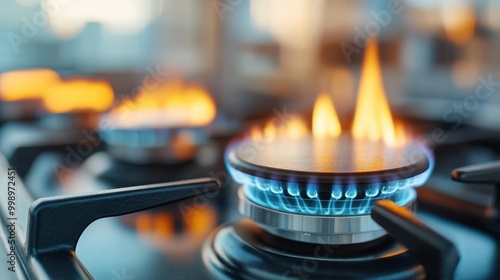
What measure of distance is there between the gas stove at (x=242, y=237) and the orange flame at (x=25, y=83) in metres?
0.75

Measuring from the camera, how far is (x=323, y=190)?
17.6 inches

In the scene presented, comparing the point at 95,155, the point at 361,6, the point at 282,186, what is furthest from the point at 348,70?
the point at 282,186

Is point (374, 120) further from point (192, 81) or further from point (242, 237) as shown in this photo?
point (192, 81)

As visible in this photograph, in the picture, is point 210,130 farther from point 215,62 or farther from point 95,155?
point 215,62

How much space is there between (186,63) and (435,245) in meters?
1.85

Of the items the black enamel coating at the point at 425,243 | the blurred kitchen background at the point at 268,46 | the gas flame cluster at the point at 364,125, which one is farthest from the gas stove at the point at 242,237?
the blurred kitchen background at the point at 268,46

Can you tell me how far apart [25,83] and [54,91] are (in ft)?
0.86

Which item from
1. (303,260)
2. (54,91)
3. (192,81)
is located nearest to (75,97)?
(54,91)

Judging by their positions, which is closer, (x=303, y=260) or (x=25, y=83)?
(x=303, y=260)

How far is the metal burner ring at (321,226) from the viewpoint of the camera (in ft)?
1.49

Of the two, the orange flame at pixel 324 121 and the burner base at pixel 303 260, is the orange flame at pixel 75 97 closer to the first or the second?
the orange flame at pixel 324 121

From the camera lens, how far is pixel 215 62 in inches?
84.5


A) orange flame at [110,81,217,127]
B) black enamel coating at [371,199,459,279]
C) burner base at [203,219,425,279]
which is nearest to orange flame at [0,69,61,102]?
orange flame at [110,81,217,127]

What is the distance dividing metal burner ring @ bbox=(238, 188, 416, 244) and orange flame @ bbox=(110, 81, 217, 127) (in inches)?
16.4
